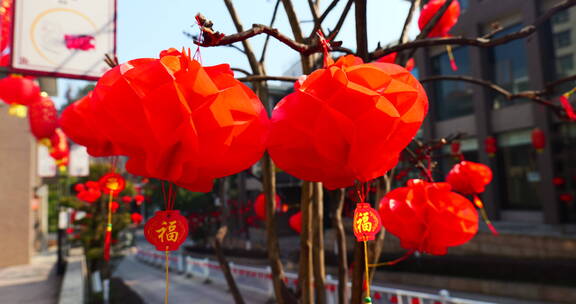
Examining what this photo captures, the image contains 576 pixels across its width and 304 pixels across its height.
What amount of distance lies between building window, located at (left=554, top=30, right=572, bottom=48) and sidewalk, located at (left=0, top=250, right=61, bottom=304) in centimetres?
1696

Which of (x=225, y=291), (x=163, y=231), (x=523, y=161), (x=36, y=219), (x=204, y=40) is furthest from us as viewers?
(x=36, y=219)

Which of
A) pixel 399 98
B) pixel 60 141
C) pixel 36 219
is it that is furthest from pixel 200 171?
pixel 36 219

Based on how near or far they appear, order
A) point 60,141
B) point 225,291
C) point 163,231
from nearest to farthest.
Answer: point 163,231, point 60,141, point 225,291

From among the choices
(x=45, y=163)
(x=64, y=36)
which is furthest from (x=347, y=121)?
(x=45, y=163)

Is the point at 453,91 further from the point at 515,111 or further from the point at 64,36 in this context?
the point at 64,36

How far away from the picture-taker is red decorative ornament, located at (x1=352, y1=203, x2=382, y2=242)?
1.42 metres

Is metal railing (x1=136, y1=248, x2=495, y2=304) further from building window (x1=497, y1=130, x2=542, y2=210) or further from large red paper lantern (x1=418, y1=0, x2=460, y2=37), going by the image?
building window (x1=497, y1=130, x2=542, y2=210)

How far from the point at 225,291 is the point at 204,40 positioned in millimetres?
12025

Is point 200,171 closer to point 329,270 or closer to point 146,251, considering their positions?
point 329,270

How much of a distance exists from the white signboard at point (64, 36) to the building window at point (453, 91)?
14.9m

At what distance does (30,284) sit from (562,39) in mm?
18716

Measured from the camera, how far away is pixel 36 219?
19.8m

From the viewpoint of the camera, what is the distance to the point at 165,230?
1.44 metres

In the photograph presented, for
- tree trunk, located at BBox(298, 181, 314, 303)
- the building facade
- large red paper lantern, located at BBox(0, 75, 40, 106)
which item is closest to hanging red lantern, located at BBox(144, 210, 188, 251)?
tree trunk, located at BBox(298, 181, 314, 303)
